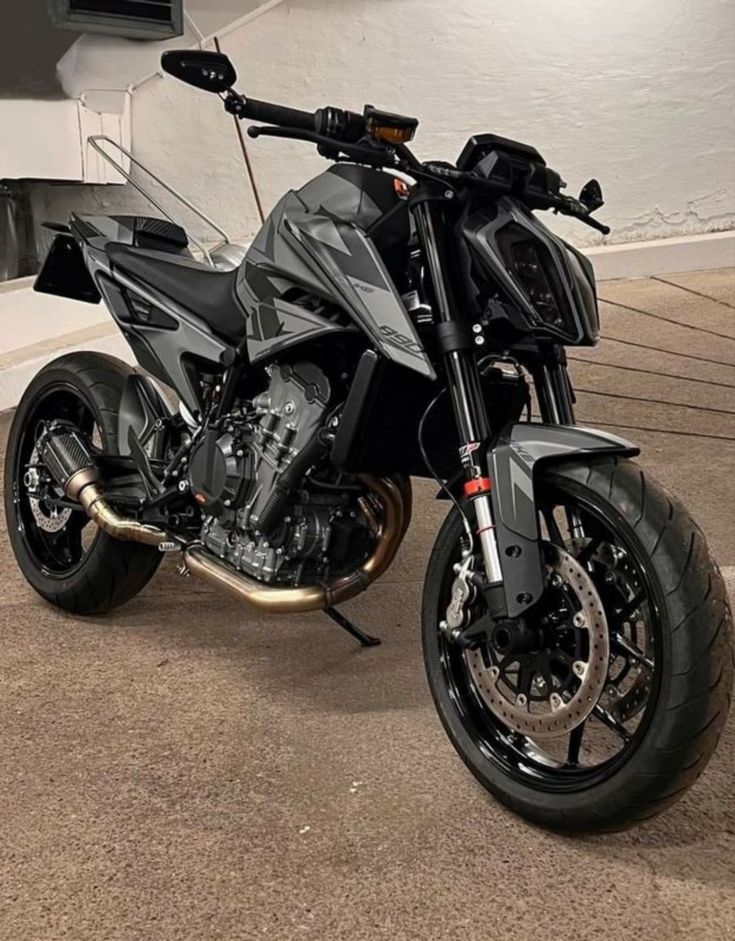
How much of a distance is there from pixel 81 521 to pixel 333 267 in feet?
3.71

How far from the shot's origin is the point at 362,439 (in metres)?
1.78

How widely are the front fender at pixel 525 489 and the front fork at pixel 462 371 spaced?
3 centimetres

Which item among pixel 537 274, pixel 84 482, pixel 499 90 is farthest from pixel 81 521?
pixel 499 90

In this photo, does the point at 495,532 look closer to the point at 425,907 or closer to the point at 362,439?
the point at 362,439

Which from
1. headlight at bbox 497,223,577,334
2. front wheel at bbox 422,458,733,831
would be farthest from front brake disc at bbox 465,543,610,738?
headlight at bbox 497,223,577,334

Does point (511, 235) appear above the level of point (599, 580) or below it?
above

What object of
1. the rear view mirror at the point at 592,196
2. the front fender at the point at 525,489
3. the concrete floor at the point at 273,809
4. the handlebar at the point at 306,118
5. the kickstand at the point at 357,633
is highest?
the handlebar at the point at 306,118

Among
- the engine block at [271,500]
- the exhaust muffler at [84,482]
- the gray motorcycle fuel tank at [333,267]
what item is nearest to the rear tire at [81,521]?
the exhaust muffler at [84,482]

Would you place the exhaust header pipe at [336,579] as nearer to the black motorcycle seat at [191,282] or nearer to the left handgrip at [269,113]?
the black motorcycle seat at [191,282]

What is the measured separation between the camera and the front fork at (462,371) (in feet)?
5.28

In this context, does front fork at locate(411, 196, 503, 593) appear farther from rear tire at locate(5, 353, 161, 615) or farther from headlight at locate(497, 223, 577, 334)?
rear tire at locate(5, 353, 161, 615)

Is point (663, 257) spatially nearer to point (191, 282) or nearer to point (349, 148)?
point (191, 282)

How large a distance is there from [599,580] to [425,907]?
1.64 ft

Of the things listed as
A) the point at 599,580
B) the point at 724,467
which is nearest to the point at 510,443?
the point at 599,580
